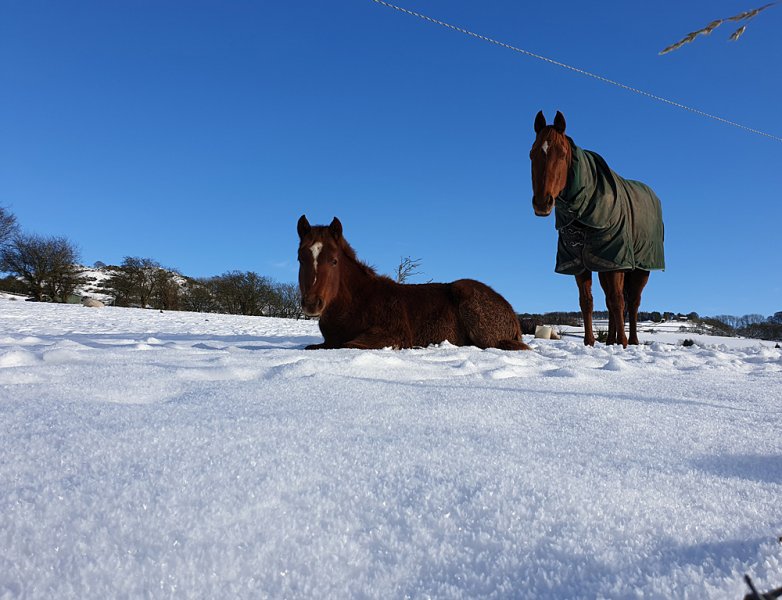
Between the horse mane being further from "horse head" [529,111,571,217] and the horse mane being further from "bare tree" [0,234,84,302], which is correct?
"bare tree" [0,234,84,302]

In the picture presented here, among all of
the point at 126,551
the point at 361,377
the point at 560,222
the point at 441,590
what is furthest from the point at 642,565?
the point at 560,222

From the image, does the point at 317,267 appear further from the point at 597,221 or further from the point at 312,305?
the point at 597,221

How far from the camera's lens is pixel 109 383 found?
188cm

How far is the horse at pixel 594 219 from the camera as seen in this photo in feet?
17.5

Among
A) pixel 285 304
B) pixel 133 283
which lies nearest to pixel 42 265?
pixel 133 283

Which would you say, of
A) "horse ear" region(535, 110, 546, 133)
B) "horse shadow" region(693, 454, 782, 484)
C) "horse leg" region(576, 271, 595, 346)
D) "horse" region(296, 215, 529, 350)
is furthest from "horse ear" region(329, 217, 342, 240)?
"horse leg" region(576, 271, 595, 346)

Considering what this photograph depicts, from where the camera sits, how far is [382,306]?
4.65 meters

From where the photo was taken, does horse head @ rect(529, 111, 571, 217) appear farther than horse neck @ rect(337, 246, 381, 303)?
Yes

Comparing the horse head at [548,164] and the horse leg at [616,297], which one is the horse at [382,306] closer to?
the horse head at [548,164]

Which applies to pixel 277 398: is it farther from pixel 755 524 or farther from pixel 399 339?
pixel 399 339

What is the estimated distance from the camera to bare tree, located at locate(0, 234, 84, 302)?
132 feet

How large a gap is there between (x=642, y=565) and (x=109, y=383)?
189 cm

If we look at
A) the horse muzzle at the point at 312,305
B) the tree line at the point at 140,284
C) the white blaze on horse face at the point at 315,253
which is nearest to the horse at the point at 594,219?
the white blaze on horse face at the point at 315,253

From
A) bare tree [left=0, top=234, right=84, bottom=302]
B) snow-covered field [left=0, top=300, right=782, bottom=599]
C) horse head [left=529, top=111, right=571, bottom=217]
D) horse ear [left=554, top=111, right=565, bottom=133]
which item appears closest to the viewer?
snow-covered field [left=0, top=300, right=782, bottom=599]
